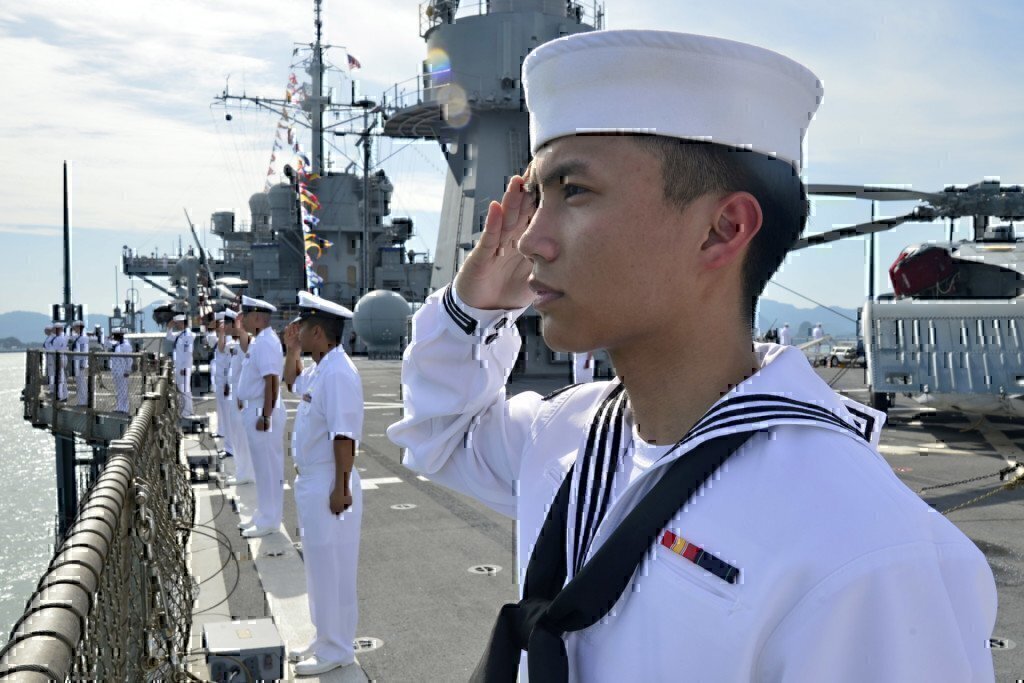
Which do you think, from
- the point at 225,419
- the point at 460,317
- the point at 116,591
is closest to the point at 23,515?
the point at 225,419

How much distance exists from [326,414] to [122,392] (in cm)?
994

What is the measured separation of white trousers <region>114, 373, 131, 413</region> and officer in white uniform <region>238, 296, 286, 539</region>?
5742mm

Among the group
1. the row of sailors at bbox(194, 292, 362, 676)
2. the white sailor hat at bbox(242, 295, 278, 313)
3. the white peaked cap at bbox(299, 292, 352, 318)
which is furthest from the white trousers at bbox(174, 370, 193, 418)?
the row of sailors at bbox(194, 292, 362, 676)

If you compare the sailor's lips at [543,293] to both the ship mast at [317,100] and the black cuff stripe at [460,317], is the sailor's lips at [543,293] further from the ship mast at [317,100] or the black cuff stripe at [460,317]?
the ship mast at [317,100]

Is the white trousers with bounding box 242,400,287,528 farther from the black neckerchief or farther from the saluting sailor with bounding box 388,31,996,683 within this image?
the black neckerchief

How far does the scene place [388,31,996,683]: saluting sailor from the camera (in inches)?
34.1

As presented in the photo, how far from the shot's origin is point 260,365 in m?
7.99

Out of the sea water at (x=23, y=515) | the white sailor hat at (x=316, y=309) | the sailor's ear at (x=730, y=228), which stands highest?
the sailor's ear at (x=730, y=228)

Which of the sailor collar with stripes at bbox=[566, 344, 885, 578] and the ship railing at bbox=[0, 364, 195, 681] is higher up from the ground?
the sailor collar with stripes at bbox=[566, 344, 885, 578]

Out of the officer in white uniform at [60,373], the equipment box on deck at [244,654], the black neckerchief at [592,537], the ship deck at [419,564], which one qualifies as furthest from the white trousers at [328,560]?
the officer in white uniform at [60,373]

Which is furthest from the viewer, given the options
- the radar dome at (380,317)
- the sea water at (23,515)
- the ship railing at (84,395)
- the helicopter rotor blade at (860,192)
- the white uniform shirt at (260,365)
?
the radar dome at (380,317)

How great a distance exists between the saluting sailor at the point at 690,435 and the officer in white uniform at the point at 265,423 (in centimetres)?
652

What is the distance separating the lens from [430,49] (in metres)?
26.9

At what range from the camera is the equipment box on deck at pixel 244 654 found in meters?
3.92
